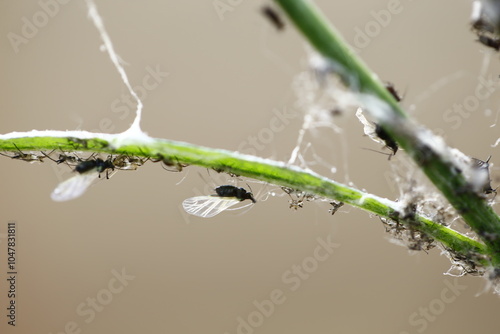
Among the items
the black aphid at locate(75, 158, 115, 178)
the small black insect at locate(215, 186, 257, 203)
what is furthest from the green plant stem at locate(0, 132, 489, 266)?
the small black insect at locate(215, 186, 257, 203)

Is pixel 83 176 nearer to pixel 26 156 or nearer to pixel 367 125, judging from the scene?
pixel 26 156

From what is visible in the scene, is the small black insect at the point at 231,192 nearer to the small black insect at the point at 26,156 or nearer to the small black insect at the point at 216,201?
the small black insect at the point at 216,201

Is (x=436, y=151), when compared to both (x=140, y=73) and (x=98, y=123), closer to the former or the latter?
(x=140, y=73)

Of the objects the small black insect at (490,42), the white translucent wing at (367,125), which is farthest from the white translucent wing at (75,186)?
the small black insect at (490,42)

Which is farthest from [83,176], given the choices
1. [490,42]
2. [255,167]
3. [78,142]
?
[490,42]

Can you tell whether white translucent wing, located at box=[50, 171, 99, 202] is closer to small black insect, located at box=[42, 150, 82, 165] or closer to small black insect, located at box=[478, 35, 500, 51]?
small black insect, located at box=[42, 150, 82, 165]
